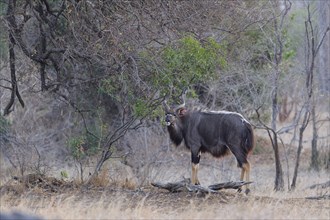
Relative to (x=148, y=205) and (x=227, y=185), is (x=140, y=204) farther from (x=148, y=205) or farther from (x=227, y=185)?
(x=227, y=185)

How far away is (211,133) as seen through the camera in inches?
687

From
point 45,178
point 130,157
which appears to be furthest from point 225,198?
point 130,157

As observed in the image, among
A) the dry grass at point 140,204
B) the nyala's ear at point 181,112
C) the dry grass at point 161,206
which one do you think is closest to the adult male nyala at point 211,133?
the nyala's ear at point 181,112

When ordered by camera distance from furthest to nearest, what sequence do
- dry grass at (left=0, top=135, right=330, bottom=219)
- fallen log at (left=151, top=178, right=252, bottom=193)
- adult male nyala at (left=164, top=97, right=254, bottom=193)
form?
1. adult male nyala at (left=164, top=97, right=254, bottom=193)
2. fallen log at (left=151, top=178, right=252, bottom=193)
3. dry grass at (left=0, top=135, right=330, bottom=219)

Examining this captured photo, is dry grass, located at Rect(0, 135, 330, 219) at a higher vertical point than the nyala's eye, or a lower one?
lower

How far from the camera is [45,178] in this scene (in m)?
14.5

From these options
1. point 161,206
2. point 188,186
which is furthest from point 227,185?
point 161,206

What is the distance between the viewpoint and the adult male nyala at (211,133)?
16828 mm

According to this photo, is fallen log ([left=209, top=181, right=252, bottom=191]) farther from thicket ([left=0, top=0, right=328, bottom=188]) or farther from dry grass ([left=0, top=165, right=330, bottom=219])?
thicket ([left=0, top=0, right=328, bottom=188])

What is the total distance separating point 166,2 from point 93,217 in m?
6.30

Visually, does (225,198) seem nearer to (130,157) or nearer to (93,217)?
(93,217)

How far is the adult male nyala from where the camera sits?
55.2 feet

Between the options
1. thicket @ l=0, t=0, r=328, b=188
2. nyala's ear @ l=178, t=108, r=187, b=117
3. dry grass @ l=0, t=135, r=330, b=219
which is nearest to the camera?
dry grass @ l=0, t=135, r=330, b=219

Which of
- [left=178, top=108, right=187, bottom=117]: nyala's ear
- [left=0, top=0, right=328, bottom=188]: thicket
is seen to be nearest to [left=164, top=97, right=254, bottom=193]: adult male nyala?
[left=178, top=108, right=187, bottom=117]: nyala's ear
